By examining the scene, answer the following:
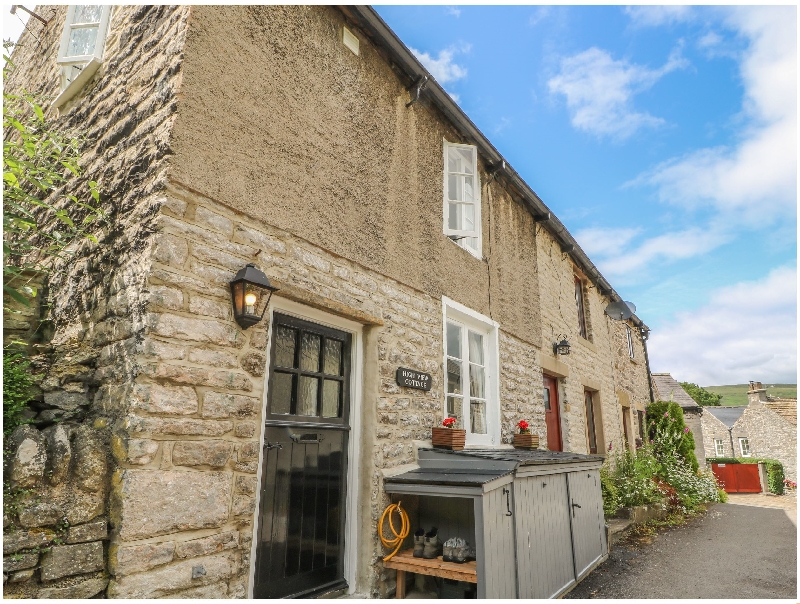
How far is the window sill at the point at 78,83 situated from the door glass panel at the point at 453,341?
4399 millimetres

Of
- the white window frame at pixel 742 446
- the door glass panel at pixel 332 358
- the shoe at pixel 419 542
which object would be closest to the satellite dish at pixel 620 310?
the shoe at pixel 419 542

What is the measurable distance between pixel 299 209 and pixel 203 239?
38.1 inches

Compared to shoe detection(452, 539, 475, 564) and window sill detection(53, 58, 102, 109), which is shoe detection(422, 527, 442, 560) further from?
window sill detection(53, 58, 102, 109)

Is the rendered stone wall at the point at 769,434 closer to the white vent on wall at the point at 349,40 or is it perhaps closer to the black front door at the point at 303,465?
the black front door at the point at 303,465

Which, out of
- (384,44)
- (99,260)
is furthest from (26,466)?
(384,44)

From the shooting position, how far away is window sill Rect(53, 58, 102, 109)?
4461 millimetres

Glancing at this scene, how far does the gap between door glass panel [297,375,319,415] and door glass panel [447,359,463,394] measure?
6.63 feet

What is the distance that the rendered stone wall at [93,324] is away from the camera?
261 cm

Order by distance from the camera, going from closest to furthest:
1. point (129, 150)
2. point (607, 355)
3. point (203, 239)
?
point (203, 239)
point (129, 150)
point (607, 355)

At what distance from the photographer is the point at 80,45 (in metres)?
4.85

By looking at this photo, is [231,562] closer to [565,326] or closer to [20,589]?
[20,589]

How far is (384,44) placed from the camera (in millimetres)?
5473

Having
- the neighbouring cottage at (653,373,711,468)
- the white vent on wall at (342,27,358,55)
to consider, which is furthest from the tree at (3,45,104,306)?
the neighbouring cottage at (653,373,711,468)

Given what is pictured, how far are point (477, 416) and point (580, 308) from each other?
5987 millimetres
